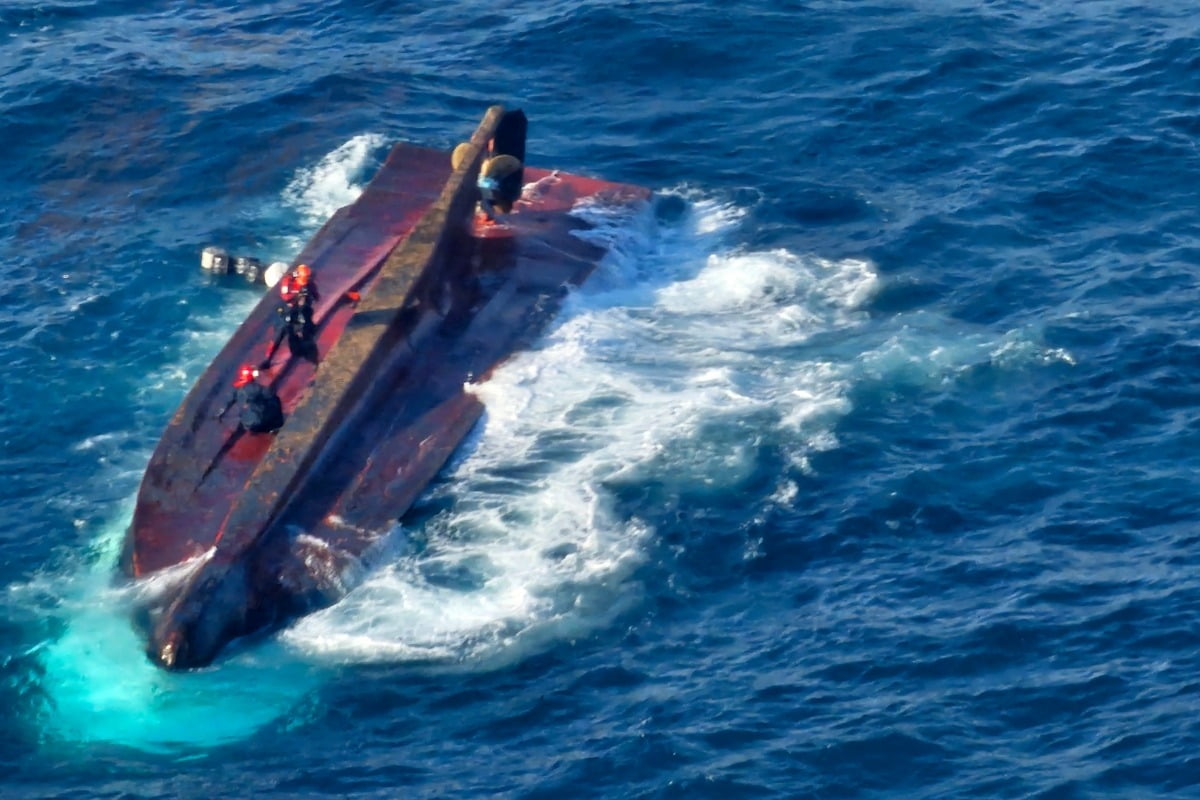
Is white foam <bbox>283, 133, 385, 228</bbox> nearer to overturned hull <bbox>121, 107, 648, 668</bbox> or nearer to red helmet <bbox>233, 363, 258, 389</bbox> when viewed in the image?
overturned hull <bbox>121, 107, 648, 668</bbox>

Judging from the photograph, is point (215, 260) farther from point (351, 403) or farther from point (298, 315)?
point (351, 403)

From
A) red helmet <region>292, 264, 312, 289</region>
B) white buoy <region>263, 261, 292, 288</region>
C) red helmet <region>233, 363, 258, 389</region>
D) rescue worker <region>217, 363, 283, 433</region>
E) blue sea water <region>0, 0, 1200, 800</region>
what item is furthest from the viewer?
white buoy <region>263, 261, 292, 288</region>

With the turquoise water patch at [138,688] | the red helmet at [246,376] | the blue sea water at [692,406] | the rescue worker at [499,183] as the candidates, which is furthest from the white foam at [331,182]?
the turquoise water patch at [138,688]

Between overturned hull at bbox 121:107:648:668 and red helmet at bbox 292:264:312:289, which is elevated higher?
red helmet at bbox 292:264:312:289

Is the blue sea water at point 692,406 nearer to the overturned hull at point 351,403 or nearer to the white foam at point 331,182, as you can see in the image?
the white foam at point 331,182

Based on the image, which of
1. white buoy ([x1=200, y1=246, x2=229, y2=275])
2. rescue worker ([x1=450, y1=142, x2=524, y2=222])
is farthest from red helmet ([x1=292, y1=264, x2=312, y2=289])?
rescue worker ([x1=450, y1=142, x2=524, y2=222])

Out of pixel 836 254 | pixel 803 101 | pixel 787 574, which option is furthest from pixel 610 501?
pixel 803 101
